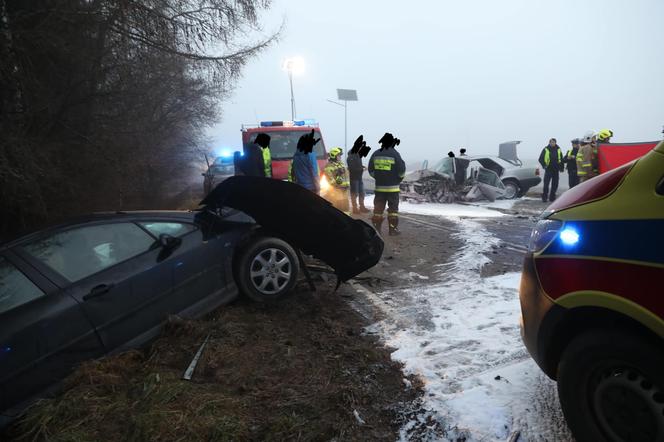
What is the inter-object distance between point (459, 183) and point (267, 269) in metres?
9.92

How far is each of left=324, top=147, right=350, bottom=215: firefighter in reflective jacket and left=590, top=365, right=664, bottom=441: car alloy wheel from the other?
24.6 ft

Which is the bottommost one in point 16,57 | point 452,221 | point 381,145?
point 452,221

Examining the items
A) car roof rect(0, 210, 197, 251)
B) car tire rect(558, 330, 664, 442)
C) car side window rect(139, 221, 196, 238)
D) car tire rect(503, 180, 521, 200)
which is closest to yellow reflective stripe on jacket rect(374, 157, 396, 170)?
car roof rect(0, 210, 197, 251)

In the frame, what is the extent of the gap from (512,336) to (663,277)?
1.94 m

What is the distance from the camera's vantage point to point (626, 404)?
1.75m

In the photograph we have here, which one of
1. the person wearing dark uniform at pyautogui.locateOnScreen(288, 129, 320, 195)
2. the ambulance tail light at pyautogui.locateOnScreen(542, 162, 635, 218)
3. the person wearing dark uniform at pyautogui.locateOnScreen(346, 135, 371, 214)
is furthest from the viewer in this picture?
the person wearing dark uniform at pyautogui.locateOnScreen(346, 135, 371, 214)

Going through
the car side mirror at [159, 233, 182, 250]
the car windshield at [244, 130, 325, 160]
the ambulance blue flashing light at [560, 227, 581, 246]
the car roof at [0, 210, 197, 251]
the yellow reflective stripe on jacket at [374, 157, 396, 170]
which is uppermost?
the car windshield at [244, 130, 325, 160]

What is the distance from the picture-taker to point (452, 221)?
368 inches

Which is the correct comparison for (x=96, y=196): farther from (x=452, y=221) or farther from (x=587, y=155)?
(x=587, y=155)

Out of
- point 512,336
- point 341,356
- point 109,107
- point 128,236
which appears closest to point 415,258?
point 512,336

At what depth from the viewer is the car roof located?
296 centimetres

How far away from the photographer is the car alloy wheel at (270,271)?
4000 millimetres

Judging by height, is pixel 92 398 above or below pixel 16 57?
below

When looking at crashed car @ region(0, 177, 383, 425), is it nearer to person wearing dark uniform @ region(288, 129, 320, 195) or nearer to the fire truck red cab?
person wearing dark uniform @ region(288, 129, 320, 195)
